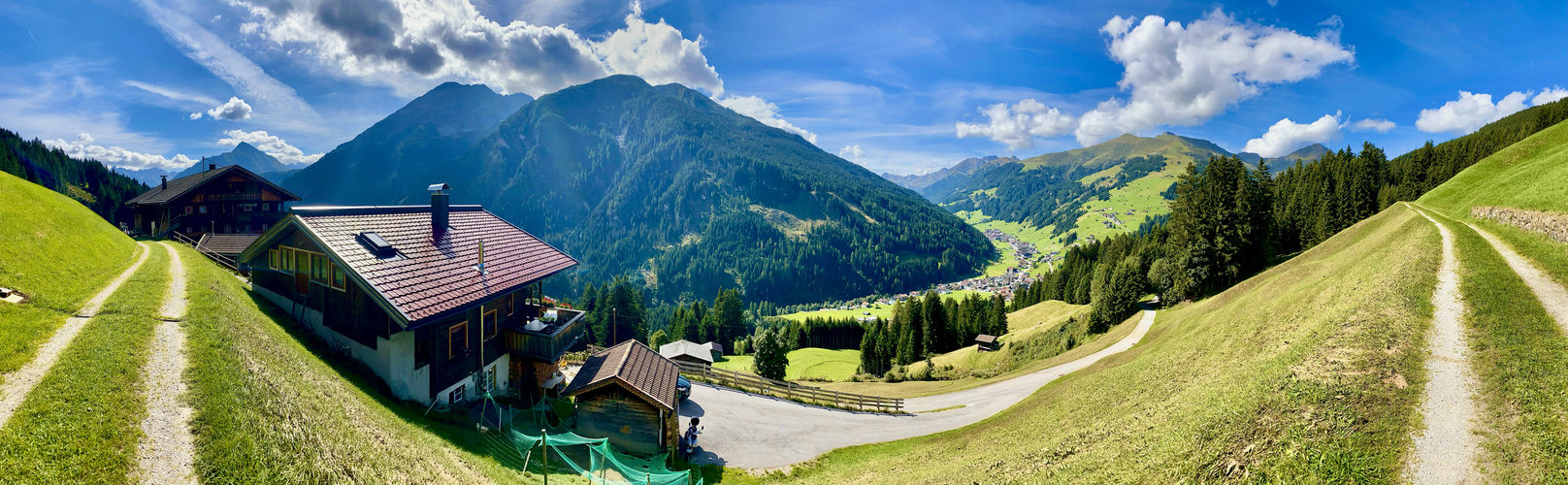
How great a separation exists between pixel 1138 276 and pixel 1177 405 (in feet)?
149

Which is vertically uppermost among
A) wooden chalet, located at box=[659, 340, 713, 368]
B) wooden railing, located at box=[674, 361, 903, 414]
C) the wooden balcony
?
the wooden balcony

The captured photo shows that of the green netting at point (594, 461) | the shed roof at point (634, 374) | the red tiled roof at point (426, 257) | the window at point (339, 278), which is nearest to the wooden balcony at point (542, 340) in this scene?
the shed roof at point (634, 374)

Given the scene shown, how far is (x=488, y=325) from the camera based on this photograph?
23859 mm

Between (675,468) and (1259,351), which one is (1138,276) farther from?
(675,468)

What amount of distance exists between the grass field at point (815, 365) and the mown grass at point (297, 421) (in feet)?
142

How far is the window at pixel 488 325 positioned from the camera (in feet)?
76.3

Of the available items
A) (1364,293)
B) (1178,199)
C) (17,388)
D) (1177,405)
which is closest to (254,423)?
(17,388)

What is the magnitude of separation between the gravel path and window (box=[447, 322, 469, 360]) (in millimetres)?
37265

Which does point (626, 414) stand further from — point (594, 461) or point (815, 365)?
point (815, 365)

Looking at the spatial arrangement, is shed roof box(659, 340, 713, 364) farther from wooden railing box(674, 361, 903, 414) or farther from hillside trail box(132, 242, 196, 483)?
hillside trail box(132, 242, 196, 483)

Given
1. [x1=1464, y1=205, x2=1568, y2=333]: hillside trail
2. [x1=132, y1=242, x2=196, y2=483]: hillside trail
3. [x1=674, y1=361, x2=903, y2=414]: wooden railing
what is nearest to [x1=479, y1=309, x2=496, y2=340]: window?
[x1=132, y1=242, x2=196, y2=483]: hillside trail

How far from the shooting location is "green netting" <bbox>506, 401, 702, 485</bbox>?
711 inches

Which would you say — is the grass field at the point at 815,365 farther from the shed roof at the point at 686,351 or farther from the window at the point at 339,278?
the window at the point at 339,278

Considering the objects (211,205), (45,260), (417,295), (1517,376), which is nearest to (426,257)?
(417,295)
